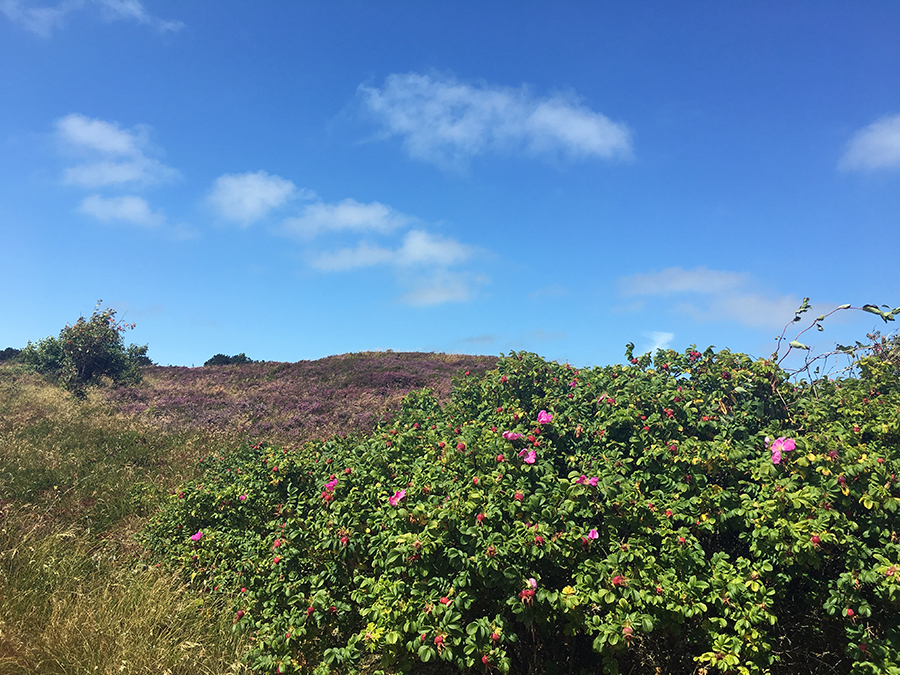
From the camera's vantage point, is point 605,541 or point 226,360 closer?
point 605,541

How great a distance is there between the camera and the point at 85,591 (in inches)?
225

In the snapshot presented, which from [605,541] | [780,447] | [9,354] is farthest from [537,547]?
[9,354]

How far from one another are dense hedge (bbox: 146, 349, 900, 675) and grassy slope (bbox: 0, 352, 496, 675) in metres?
0.68

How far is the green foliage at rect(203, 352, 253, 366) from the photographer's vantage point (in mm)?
31802

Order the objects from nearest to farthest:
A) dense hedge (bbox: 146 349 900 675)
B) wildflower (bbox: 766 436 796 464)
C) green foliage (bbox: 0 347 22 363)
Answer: dense hedge (bbox: 146 349 900 675) → wildflower (bbox: 766 436 796 464) → green foliage (bbox: 0 347 22 363)

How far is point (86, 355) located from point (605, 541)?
991 inches

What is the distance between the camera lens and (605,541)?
428 centimetres

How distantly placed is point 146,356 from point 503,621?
33401mm

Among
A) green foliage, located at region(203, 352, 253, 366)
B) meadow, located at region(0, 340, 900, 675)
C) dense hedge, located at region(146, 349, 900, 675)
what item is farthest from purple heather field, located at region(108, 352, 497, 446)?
dense hedge, located at region(146, 349, 900, 675)

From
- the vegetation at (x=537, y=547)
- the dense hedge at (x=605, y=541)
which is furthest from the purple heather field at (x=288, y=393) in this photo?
the dense hedge at (x=605, y=541)

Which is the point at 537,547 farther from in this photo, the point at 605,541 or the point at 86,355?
the point at 86,355

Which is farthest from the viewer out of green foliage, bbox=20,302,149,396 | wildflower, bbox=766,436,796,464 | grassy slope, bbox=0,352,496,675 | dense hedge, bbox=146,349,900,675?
green foliage, bbox=20,302,149,396

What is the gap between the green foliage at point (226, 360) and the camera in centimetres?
3180

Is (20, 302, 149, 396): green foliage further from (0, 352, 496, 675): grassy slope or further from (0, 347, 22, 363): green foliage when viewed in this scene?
(0, 347, 22, 363): green foliage
